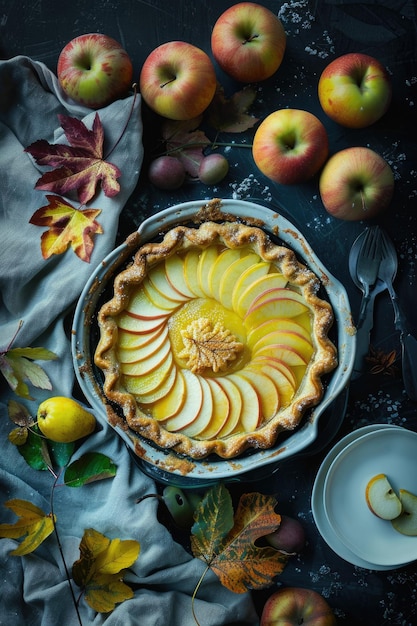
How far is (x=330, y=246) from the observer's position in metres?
2.77

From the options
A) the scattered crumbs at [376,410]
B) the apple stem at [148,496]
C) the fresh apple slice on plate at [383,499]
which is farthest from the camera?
the scattered crumbs at [376,410]

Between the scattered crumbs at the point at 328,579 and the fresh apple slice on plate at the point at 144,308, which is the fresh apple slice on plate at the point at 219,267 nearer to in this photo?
the fresh apple slice on plate at the point at 144,308

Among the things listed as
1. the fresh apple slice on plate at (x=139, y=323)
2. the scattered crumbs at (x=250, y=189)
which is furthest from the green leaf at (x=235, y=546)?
the scattered crumbs at (x=250, y=189)

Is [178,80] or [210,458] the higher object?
[178,80]

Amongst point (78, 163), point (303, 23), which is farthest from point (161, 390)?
point (303, 23)

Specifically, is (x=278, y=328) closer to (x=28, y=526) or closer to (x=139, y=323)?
(x=139, y=323)

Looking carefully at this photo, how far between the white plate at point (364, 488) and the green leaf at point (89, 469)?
86 cm

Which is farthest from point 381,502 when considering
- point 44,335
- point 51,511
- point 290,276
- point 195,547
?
point 44,335

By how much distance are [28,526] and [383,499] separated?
1.38 m

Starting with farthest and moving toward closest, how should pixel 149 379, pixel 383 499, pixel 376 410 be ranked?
1. pixel 376 410
2. pixel 149 379
3. pixel 383 499

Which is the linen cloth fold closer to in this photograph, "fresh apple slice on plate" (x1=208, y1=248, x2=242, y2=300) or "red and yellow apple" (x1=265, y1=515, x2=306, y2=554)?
"red and yellow apple" (x1=265, y1=515, x2=306, y2=554)

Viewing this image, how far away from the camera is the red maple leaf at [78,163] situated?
2635 millimetres

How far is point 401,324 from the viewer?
2.71 metres

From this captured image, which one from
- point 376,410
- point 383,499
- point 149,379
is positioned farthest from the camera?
point 376,410
